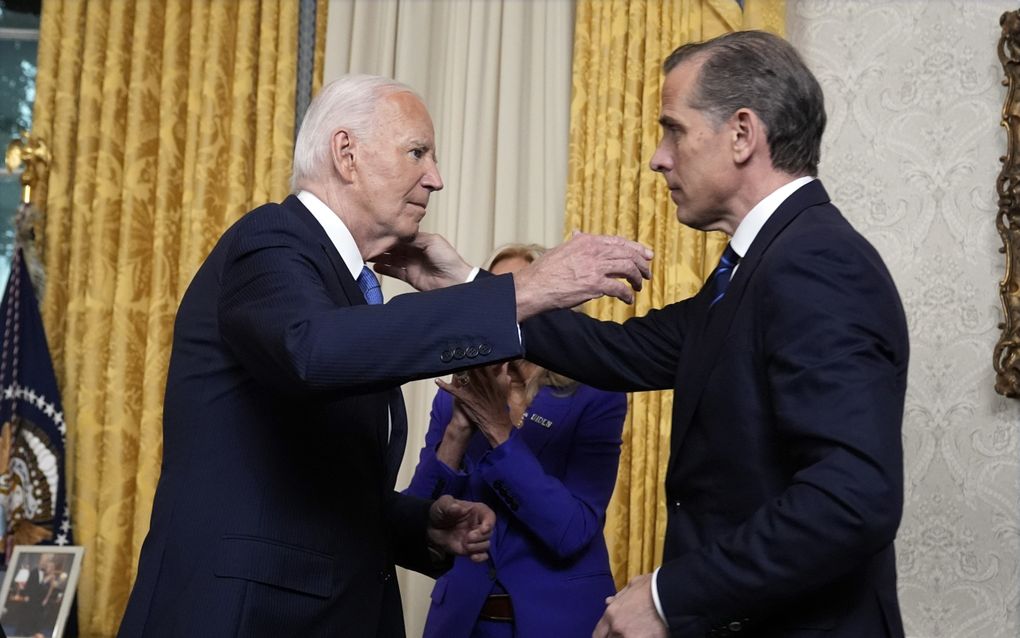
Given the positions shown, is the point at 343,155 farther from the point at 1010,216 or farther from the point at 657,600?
the point at 1010,216

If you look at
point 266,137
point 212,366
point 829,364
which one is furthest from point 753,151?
point 266,137

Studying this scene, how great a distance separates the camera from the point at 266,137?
14.5 ft

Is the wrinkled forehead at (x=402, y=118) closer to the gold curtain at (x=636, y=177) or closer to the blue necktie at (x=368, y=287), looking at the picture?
the blue necktie at (x=368, y=287)

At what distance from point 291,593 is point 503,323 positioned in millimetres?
573

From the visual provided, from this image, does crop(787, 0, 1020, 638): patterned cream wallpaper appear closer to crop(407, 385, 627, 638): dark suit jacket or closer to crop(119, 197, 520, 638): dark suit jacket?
crop(407, 385, 627, 638): dark suit jacket

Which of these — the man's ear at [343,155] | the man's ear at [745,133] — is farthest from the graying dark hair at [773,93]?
the man's ear at [343,155]

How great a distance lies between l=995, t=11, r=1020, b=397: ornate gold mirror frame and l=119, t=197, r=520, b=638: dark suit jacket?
94.5 inches

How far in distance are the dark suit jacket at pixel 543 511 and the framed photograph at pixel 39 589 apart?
5.74ft

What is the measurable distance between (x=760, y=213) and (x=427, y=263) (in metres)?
0.88

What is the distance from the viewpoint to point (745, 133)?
202cm

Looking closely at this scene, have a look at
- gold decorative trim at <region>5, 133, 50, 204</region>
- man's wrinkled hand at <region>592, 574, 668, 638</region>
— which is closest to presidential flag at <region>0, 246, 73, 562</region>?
gold decorative trim at <region>5, 133, 50, 204</region>

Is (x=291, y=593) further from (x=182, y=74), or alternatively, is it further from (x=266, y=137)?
(x=182, y=74)

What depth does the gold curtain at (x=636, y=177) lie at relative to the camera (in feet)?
13.1

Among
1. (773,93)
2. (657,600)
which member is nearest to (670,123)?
(773,93)
